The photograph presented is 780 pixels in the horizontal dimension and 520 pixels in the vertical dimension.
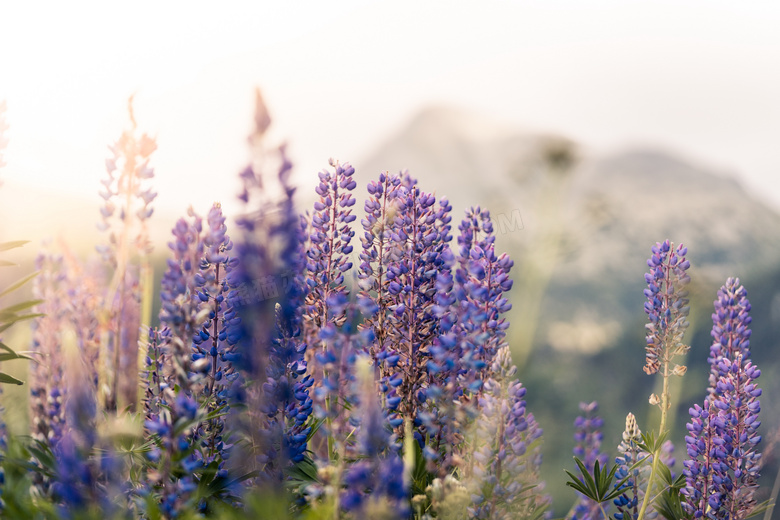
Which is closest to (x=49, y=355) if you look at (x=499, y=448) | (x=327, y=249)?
(x=327, y=249)

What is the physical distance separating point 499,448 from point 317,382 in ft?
2.95

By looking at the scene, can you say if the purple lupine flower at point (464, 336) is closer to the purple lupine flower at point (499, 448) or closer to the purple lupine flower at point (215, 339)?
the purple lupine flower at point (499, 448)

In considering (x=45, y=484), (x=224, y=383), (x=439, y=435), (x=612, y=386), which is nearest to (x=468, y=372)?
(x=439, y=435)

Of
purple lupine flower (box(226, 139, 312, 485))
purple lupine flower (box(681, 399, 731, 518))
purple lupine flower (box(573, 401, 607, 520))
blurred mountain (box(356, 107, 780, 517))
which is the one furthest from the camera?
blurred mountain (box(356, 107, 780, 517))

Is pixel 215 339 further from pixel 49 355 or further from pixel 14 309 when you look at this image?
pixel 49 355

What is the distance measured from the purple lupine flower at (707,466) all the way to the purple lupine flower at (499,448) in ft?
3.14

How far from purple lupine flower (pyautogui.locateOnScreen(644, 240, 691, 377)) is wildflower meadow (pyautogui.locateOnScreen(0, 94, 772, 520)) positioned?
0.03ft

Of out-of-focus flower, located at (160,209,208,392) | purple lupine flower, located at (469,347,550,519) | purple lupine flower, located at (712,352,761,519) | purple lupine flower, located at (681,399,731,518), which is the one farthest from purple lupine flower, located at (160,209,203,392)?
purple lupine flower, located at (712,352,761,519)

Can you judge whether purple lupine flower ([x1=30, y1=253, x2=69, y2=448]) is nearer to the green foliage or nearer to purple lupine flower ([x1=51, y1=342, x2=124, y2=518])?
the green foliage

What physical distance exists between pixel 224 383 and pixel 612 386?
8.17m

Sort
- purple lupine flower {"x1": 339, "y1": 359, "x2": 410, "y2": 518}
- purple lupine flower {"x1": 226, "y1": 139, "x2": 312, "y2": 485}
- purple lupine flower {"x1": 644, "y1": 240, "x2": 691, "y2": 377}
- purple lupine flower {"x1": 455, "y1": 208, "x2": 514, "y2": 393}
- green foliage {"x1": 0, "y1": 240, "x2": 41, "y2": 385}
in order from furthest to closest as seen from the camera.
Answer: purple lupine flower {"x1": 644, "y1": 240, "x2": 691, "y2": 377} < green foliage {"x1": 0, "y1": 240, "x2": 41, "y2": 385} < purple lupine flower {"x1": 455, "y1": 208, "x2": 514, "y2": 393} < purple lupine flower {"x1": 226, "y1": 139, "x2": 312, "y2": 485} < purple lupine flower {"x1": 339, "y1": 359, "x2": 410, "y2": 518}

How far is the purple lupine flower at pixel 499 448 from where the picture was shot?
2.42m

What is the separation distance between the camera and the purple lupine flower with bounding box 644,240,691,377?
315 cm

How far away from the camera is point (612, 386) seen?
32.1 ft
